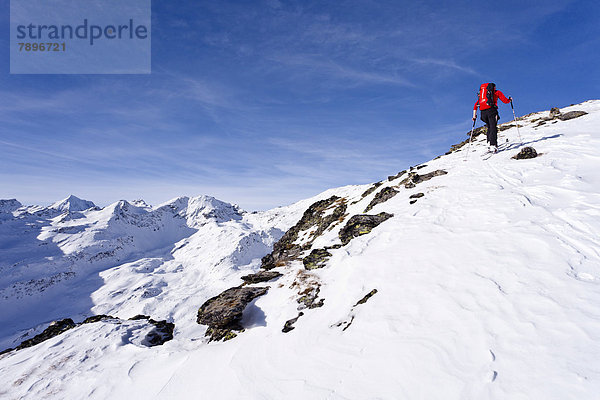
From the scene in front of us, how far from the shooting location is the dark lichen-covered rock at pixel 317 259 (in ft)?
43.8

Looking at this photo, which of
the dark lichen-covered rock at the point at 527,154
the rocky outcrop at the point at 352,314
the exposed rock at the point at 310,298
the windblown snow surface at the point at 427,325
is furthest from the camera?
the dark lichen-covered rock at the point at 527,154

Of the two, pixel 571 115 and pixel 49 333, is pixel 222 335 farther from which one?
pixel 571 115

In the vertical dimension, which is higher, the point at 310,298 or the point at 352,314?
the point at 352,314

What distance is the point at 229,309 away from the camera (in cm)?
1182

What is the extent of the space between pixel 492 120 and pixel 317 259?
55.2 ft

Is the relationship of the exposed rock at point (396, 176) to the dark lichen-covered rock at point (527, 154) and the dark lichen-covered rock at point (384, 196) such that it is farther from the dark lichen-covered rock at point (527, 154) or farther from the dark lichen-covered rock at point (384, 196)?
the dark lichen-covered rock at point (527, 154)

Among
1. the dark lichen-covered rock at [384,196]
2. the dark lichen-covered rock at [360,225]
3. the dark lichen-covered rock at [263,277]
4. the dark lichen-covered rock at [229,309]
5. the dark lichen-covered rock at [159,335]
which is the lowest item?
the dark lichen-covered rock at [159,335]

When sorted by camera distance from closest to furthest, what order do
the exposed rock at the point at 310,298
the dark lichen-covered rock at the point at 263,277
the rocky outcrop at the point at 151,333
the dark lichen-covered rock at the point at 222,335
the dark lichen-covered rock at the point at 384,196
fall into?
the exposed rock at the point at 310,298
the dark lichen-covered rock at the point at 222,335
the rocky outcrop at the point at 151,333
the dark lichen-covered rock at the point at 263,277
the dark lichen-covered rock at the point at 384,196

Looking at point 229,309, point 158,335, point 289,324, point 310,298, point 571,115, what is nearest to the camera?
point 289,324

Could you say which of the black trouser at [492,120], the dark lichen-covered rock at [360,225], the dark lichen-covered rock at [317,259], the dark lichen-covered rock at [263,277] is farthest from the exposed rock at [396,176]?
the dark lichen-covered rock at [263,277]

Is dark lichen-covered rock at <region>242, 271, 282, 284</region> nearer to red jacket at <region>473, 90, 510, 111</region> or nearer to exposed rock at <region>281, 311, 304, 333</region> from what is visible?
exposed rock at <region>281, 311, 304, 333</region>

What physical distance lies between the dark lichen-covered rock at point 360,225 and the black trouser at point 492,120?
11.6m

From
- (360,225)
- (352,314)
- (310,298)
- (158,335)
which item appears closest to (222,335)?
(310,298)

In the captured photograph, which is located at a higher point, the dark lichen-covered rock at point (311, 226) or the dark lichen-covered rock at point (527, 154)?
the dark lichen-covered rock at point (527, 154)
